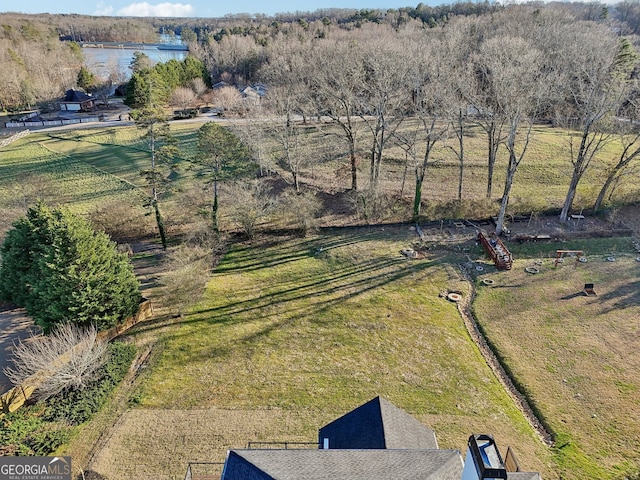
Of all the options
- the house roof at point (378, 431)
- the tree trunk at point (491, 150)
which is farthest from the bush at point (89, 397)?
the tree trunk at point (491, 150)

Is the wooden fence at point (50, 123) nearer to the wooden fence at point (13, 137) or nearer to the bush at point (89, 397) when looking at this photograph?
the wooden fence at point (13, 137)

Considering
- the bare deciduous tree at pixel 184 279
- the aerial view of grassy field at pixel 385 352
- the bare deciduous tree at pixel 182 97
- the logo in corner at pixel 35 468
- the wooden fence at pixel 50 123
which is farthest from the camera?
the bare deciduous tree at pixel 182 97

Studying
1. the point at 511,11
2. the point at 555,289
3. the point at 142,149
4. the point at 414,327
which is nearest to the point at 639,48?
the point at 511,11

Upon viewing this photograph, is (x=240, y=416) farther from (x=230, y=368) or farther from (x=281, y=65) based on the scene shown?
(x=281, y=65)

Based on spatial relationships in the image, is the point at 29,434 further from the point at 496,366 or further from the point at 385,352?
the point at 496,366

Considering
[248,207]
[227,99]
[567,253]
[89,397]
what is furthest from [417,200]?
[227,99]

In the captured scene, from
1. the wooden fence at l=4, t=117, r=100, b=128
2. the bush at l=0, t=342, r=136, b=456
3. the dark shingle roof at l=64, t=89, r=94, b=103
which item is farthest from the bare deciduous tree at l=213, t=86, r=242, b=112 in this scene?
the bush at l=0, t=342, r=136, b=456

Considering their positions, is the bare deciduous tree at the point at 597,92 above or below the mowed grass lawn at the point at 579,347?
above
